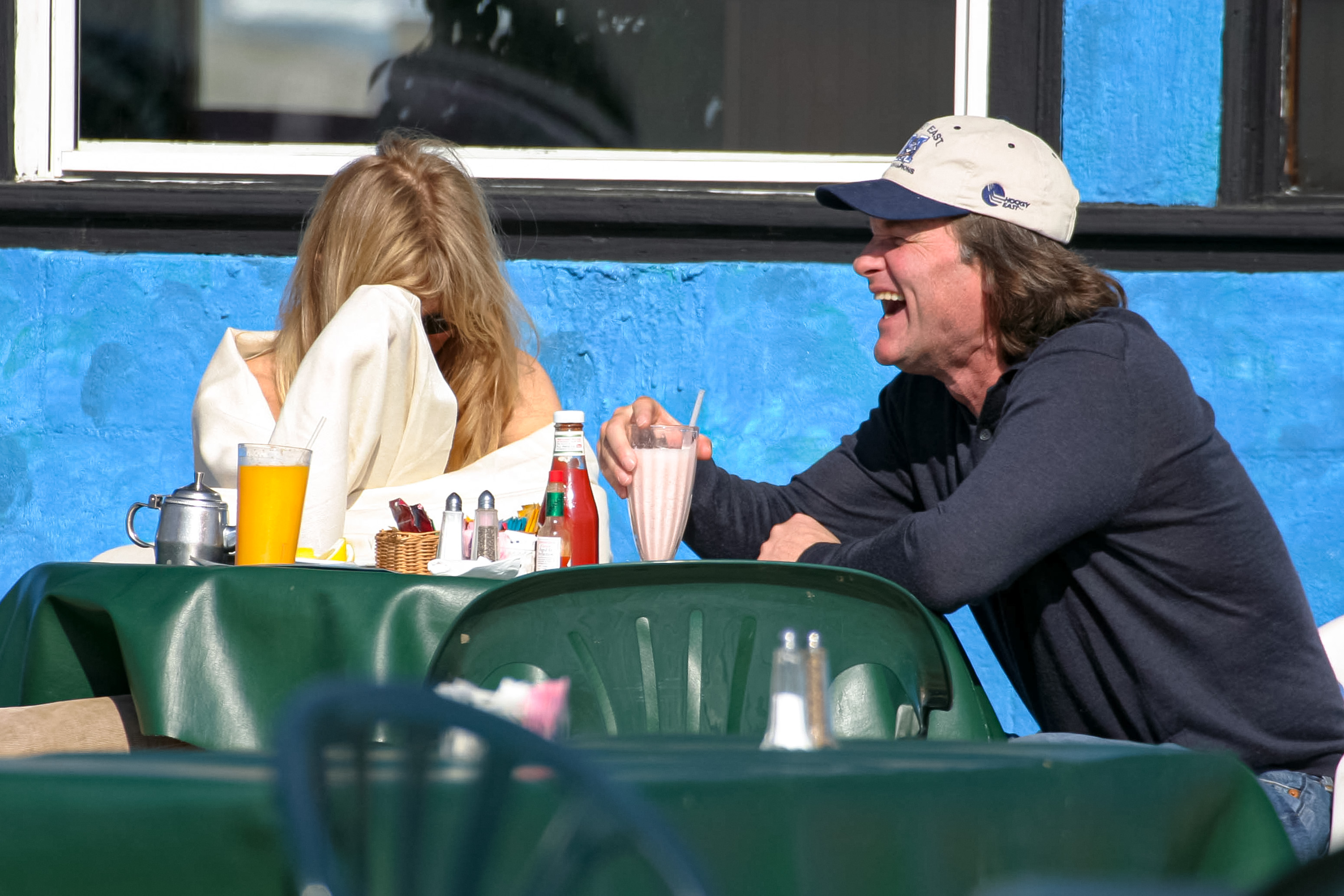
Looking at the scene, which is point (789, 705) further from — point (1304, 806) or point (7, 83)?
point (7, 83)

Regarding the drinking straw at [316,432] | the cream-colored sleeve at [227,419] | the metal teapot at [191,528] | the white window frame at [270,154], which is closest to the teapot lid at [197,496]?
the metal teapot at [191,528]

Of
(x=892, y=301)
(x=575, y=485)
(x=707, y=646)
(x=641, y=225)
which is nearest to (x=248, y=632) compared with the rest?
(x=575, y=485)

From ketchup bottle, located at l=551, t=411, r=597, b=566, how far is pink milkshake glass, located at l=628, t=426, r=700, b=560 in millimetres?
72

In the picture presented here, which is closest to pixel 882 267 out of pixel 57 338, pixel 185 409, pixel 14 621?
pixel 14 621

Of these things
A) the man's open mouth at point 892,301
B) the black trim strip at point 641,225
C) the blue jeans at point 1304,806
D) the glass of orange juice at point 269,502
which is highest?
the black trim strip at point 641,225

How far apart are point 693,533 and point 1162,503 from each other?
27.5 inches

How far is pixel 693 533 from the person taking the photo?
6.69 ft

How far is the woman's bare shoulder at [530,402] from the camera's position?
2.79 meters

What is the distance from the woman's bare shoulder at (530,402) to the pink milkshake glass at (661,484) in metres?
0.89

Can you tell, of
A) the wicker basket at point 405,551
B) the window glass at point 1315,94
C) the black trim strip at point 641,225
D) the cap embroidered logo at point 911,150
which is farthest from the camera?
the window glass at point 1315,94

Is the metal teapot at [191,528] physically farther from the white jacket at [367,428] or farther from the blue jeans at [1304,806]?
the blue jeans at [1304,806]

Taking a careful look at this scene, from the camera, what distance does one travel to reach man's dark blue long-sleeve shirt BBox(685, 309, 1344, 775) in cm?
164

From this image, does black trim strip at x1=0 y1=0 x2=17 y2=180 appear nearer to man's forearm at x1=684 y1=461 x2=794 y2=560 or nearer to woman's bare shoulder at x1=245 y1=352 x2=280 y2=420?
woman's bare shoulder at x1=245 y1=352 x2=280 y2=420

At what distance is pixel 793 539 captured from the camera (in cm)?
194
